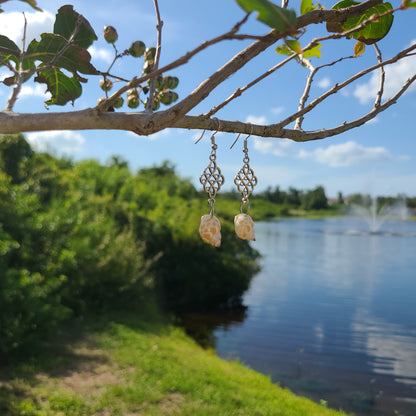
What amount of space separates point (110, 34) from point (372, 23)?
98 centimetres

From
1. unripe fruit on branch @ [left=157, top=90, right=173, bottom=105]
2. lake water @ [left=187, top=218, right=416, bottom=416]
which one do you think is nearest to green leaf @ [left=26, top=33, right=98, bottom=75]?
unripe fruit on branch @ [left=157, top=90, right=173, bottom=105]

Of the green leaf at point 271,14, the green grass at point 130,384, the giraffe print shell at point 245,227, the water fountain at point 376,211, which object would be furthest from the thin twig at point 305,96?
the water fountain at point 376,211

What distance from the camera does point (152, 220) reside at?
11.9 metres

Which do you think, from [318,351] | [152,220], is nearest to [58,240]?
[152,220]

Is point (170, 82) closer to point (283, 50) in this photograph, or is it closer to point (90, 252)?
point (283, 50)

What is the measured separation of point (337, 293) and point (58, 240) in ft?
34.9

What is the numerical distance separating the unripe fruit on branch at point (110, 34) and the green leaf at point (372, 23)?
854 millimetres

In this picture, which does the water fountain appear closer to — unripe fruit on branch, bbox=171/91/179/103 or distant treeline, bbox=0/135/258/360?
distant treeline, bbox=0/135/258/360

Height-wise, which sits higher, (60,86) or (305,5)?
(305,5)

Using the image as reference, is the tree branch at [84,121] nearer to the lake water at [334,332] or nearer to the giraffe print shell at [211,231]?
the giraffe print shell at [211,231]

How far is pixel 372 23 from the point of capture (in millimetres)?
1304

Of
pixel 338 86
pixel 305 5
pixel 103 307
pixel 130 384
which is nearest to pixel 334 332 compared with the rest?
pixel 103 307

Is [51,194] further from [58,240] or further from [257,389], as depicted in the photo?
[257,389]

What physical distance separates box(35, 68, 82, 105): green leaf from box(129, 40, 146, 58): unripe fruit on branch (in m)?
0.24
